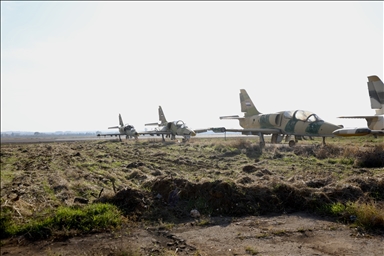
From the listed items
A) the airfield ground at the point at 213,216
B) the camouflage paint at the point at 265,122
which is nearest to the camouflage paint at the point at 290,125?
the camouflage paint at the point at 265,122

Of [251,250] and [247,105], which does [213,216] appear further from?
[247,105]

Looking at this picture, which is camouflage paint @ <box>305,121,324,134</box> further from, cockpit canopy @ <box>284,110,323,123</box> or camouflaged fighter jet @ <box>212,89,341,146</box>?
cockpit canopy @ <box>284,110,323,123</box>

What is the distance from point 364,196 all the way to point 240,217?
9.39ft

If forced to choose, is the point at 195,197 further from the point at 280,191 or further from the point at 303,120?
the point at 303,120

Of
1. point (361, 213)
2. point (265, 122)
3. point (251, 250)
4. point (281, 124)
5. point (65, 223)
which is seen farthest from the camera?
point (265, 122)

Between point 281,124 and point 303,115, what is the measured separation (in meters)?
1.74

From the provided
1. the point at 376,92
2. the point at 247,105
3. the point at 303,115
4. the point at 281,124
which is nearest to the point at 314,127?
the point at 303,115

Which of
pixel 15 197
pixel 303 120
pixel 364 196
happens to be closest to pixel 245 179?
pixel 364 196

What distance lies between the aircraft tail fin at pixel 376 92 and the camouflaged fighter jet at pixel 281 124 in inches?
144

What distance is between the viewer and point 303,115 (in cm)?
1655

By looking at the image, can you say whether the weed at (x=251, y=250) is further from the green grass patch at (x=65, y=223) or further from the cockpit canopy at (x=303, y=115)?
the cockpit canopy at (x=303, y=115)

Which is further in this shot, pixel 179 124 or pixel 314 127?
pixel 179 124

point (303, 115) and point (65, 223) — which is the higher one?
point (303, 115)

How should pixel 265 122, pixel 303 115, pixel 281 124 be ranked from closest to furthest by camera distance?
1. pixel 303 115
2. pixel 281 124
3. pixel 265 122
